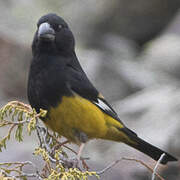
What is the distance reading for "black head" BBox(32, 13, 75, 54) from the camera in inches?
191

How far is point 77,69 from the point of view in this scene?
16.8 feet

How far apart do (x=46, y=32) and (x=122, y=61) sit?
7851 millimetres

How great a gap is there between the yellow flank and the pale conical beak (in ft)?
1.98

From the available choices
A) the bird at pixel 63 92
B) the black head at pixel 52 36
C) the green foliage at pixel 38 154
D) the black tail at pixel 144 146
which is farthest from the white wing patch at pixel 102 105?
the green foliage at pixel 38 154

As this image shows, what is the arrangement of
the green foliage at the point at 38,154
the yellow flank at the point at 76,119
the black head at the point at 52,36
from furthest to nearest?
the black head at the point at 52,36, the yellow flank at the point at 76,119, the green foliage at the point at 38,154

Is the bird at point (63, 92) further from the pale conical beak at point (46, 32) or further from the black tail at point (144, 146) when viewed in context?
the black tail at point (144, 146)

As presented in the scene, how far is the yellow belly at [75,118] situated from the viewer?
4738mm

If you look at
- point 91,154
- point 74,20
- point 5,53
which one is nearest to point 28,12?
point 74,20

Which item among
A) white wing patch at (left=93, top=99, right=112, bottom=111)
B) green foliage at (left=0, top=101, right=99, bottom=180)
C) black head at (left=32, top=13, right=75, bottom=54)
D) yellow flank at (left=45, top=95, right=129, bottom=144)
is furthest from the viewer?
white wing patch at (left=93, top=99, right=112, bottom=111)

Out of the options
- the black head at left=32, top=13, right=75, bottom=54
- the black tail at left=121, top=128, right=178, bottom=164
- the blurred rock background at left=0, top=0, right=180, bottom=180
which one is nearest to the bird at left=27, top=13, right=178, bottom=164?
the black head at left=32, top=13, right=75, bottom=54

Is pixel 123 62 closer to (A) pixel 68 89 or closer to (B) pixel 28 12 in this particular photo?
(B) pixel 28 12

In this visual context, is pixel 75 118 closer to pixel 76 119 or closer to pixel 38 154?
pixel 76 119

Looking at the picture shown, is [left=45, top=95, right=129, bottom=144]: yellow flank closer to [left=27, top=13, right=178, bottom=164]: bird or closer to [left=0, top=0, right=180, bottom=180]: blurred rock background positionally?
[left=27, top=13, right=178, bottom=164]: bird

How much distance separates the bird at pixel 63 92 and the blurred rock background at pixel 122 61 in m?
1.32
